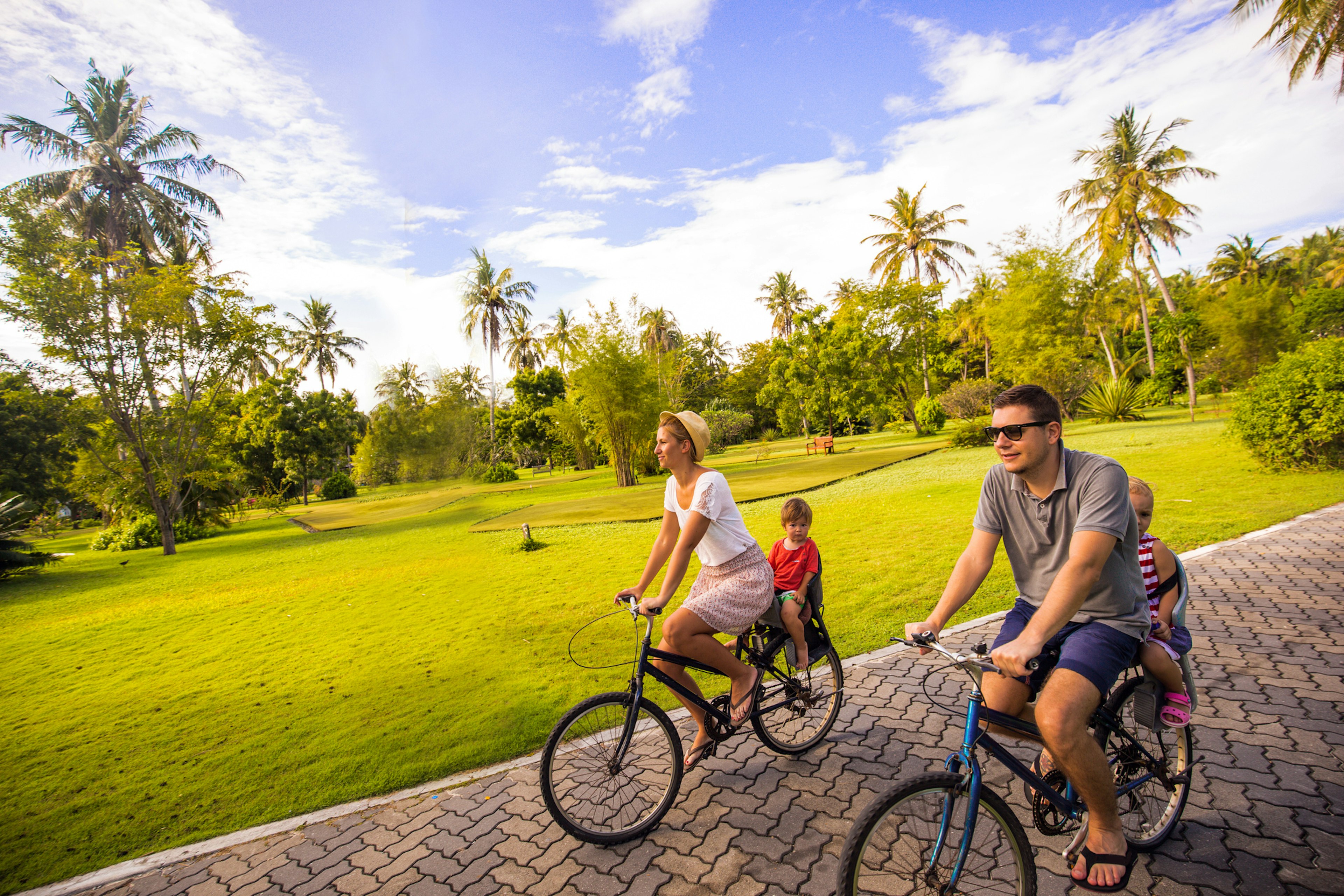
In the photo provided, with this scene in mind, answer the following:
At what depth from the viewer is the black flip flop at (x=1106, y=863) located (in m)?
2.25

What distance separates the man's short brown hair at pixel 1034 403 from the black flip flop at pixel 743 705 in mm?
2017

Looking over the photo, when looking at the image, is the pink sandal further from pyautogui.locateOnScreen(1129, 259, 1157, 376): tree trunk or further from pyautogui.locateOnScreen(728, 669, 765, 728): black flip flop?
pyautogui.locateOnScreen(1129, 259, 1157, 376): tree trunk

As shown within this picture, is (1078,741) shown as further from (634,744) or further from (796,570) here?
(634,744)

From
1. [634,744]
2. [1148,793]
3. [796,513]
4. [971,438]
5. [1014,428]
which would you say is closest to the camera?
[1014,428]

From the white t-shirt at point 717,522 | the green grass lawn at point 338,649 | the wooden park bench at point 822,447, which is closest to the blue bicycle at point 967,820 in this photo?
the white t-shirt at point 717,522

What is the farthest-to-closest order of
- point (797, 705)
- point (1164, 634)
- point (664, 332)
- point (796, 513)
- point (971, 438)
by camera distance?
point (664, 332)
point (971, 438)
point (796, 513)
point (797, 705)
point (1164, 634)

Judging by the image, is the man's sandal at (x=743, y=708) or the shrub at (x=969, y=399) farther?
the shrub at (x=969, y=399)

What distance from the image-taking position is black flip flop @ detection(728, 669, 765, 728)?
11.1 feet

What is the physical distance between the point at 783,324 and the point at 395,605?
60992 millimetres

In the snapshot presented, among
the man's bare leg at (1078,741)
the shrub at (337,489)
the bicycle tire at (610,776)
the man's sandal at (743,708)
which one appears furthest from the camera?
the shrub at (337,489)

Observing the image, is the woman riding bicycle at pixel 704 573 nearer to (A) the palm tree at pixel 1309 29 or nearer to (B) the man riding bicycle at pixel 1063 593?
(B) the man riding bicycle at pixel 1063 593

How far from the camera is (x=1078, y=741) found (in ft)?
6.93

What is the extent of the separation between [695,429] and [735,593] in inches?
36.9

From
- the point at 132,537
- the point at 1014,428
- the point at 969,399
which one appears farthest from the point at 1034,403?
the point at 969,399
